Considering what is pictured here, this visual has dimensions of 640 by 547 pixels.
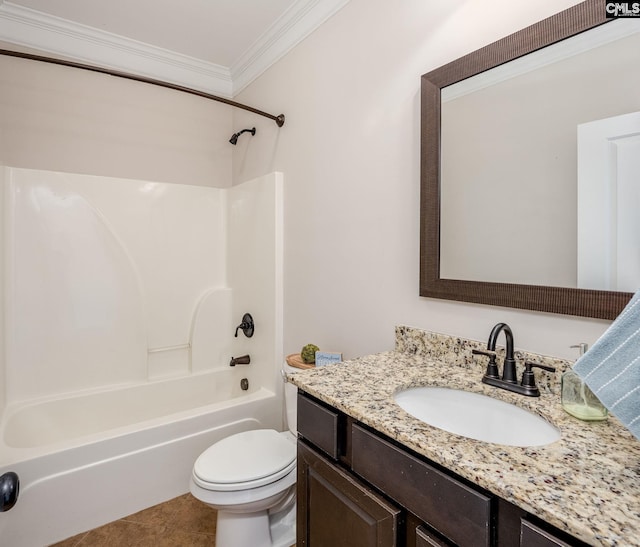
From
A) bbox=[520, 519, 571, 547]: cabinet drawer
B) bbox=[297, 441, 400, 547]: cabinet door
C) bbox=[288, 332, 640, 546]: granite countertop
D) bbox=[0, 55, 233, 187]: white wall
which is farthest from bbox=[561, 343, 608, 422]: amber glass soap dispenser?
bbox=[0, 55, 233, 187]: white wall

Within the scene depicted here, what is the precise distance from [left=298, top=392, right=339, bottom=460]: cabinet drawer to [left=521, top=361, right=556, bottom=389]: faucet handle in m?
0.54

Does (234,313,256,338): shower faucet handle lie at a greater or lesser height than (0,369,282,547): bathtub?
greater

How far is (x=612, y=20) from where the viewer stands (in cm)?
95

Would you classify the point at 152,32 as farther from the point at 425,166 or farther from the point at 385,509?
the point at 385,509

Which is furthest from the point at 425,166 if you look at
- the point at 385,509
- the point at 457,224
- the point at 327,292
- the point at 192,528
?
the point at 192,528

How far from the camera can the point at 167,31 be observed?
2287mm

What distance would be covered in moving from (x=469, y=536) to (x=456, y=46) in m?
1.46

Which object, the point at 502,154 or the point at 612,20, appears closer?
the point at 612,20

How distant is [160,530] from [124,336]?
1.24 meters

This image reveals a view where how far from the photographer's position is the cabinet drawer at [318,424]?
1.00 m

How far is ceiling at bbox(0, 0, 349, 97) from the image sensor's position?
202 cm

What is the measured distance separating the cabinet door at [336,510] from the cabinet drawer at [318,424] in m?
0.04

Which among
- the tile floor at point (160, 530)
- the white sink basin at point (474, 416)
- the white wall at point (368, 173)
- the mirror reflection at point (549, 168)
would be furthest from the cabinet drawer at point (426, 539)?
the tile floor at point (160, 530)

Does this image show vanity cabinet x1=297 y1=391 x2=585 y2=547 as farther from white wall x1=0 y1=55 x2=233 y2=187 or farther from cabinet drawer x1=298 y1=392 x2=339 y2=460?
white wall x1=0 y1=55 x2=233 y2=187
